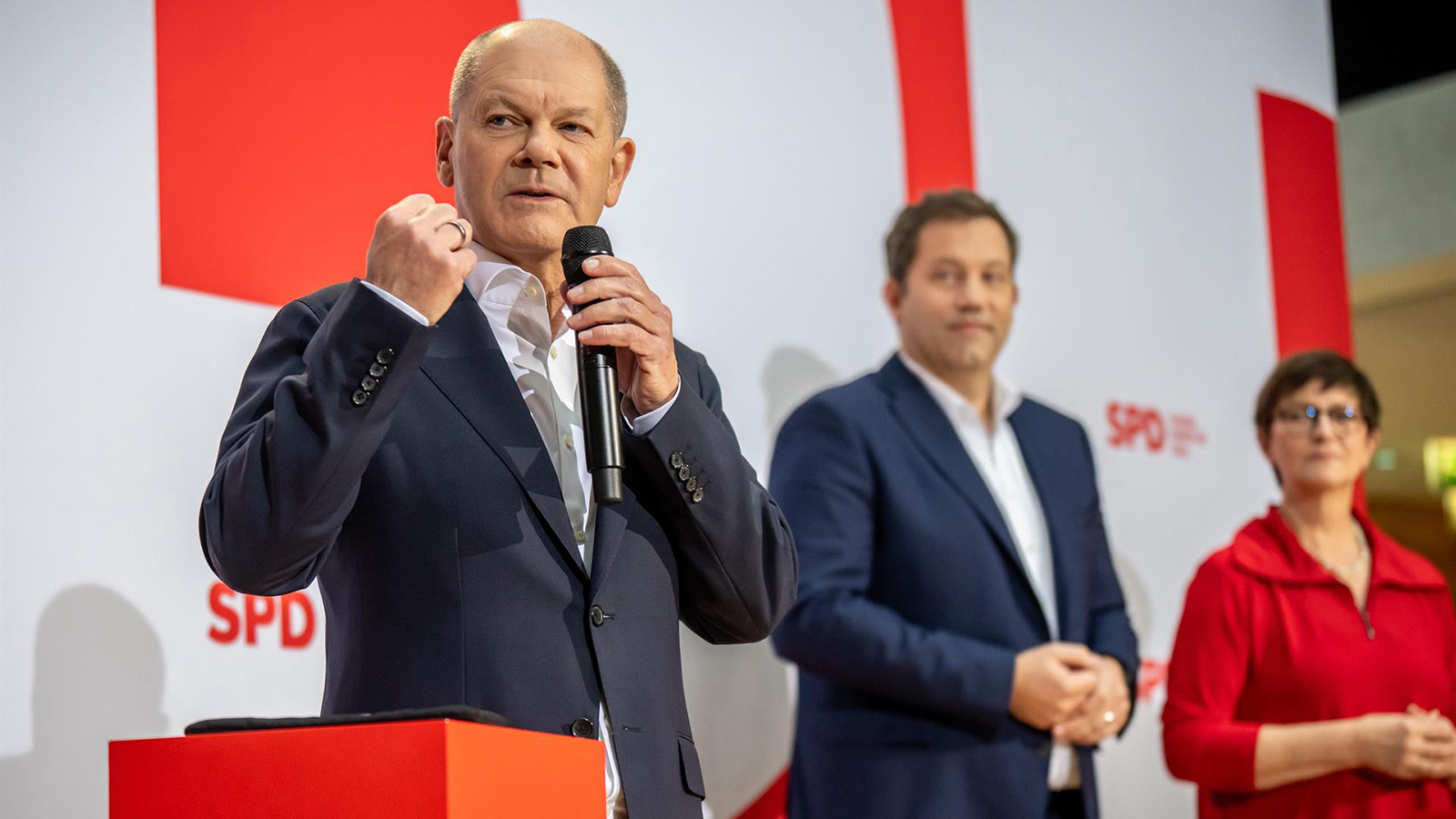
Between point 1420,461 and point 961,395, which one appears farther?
point 1420,461

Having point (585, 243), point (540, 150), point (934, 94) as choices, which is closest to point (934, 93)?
point (934, 94)

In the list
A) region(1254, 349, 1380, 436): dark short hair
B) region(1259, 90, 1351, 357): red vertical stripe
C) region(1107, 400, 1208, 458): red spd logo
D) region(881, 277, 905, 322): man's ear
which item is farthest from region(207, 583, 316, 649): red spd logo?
region(1259, 90, 1351, 357): red vertical stripe

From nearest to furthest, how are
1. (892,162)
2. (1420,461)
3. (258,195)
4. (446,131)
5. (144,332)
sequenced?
(446,131) < (144,332) < (258,195) < (892,162) < (1420,461)

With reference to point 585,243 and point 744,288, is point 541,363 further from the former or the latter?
point 744,288

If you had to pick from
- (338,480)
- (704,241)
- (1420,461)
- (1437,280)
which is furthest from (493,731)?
(1420,461)

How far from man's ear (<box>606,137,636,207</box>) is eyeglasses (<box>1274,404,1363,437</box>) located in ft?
6.67

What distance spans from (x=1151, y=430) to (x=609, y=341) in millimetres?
3157

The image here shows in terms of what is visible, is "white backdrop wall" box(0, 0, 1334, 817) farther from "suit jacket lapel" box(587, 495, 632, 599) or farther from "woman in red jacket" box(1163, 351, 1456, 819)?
"suit jacket lapel" box(587, 495, 632, 599)

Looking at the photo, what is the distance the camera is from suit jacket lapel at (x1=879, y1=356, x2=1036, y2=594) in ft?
9.82

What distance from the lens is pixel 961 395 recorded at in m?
3.28

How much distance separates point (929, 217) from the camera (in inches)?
132

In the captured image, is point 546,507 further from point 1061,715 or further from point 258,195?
point 1061,715

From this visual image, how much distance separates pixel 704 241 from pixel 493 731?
7.07ft

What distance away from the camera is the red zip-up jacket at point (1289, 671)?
3160 mm
